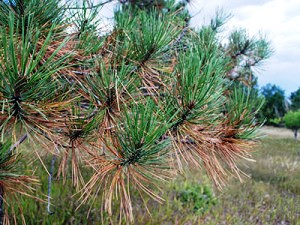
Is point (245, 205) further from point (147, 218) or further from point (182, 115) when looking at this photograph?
point (182, 115)

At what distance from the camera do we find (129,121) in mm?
968

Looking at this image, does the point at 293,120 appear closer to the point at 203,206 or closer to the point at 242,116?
the point at 203,206

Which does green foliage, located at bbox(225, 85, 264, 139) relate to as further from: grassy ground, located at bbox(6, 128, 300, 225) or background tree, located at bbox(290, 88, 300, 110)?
background tree, located at bbox(290, 88, 300, 110)

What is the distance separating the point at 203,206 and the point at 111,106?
283cm

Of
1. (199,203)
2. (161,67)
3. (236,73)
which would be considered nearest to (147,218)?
(199,203)

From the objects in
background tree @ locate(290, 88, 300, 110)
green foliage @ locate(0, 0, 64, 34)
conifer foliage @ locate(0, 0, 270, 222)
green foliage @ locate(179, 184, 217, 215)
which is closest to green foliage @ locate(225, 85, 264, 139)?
conifer foliage @ locate(0, 0, 270, 222)

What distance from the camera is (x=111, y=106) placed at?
122 centimetres

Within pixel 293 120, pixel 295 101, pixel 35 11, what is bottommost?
pixel 293 120

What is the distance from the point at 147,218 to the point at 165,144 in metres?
2.22

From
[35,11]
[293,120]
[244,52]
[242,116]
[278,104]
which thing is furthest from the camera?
[278,104]

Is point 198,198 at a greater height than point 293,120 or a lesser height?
lesser

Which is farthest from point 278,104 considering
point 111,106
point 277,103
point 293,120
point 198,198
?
point 111,106

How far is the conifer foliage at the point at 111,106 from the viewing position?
89 centimetres

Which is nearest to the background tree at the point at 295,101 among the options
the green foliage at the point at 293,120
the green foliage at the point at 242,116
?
the green foliage at the point at 293,120
